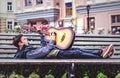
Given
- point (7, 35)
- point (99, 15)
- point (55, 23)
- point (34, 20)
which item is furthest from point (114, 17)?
point (7, 35)

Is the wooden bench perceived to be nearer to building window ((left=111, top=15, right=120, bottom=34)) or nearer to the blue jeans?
the blue jeans

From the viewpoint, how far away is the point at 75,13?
33.1 meters

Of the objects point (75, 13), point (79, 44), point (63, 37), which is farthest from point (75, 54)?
point (75, 13)

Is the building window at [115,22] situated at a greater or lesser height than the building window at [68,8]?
lesser

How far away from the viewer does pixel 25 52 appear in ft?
28.6

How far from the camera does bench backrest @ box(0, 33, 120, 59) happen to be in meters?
9.98

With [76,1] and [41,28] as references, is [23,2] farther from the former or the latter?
[41,28]

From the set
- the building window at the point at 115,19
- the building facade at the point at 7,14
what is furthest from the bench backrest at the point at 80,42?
the building facade at the point at 7,14

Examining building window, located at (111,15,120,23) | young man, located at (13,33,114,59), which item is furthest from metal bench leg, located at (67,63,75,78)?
building window, located at (111,15,120,23)

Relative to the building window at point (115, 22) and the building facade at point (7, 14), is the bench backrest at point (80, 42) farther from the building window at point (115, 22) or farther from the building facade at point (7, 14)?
the building facade at point (7, 14)

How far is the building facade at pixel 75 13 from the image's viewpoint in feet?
98.4

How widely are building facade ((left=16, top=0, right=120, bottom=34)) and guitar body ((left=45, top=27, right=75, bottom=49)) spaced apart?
17.1 m

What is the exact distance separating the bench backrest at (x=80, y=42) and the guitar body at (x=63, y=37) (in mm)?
1003

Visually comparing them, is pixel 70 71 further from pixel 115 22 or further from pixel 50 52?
pixel 115 22
